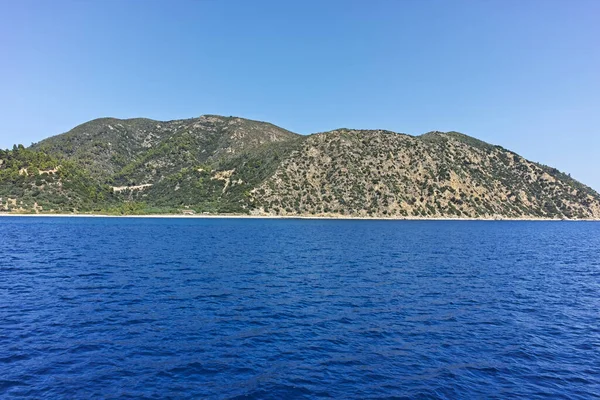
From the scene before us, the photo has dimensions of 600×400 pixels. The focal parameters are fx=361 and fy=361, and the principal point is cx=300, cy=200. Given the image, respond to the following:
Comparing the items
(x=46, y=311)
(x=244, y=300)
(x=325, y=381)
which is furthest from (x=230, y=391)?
(x=46, y=311)

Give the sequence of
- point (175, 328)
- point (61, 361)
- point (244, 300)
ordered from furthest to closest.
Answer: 1. point (244, 300)
2. point (175, 328)
3. point (61, 361)

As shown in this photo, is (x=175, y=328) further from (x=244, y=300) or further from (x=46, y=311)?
(x=46, y=311)

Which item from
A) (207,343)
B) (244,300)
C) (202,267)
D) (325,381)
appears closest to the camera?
(325,381)

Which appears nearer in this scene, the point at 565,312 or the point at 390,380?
the point at 390,380

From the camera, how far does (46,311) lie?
30016 millimetres

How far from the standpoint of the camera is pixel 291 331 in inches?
1062

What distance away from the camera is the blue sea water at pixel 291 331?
19.0 meters

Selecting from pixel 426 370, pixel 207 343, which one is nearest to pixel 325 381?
pixel 426 370

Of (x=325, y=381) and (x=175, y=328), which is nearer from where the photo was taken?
(x=325, y=381)

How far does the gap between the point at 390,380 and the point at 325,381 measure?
3.58 m

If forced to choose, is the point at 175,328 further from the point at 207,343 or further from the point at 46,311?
the point at 46,311

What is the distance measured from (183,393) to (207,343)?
6.83m

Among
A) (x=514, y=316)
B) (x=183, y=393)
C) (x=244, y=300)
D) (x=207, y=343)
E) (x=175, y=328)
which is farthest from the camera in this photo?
(x=244, y=300)

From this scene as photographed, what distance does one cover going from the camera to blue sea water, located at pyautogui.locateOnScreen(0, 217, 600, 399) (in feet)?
62.2
